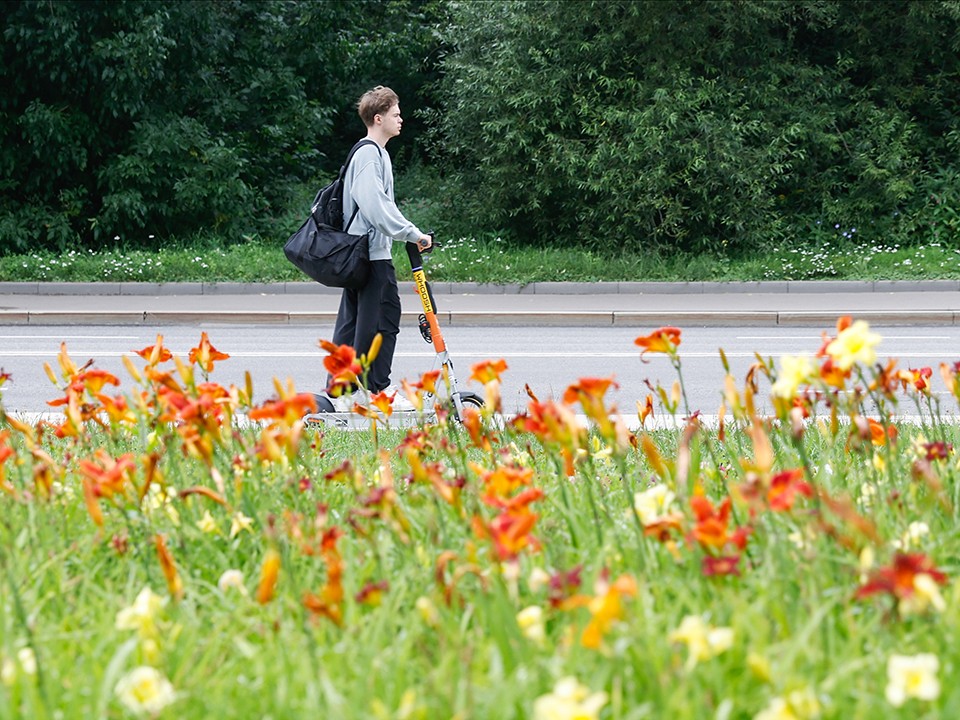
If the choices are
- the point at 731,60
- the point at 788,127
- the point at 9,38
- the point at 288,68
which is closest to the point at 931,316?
the point at 788,127

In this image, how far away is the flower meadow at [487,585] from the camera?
1.95 metres

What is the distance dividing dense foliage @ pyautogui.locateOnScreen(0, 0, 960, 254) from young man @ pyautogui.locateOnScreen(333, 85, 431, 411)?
1031cm

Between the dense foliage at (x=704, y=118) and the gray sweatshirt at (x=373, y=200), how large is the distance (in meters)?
10.4

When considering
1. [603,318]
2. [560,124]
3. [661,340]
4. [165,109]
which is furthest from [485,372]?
[165,109]

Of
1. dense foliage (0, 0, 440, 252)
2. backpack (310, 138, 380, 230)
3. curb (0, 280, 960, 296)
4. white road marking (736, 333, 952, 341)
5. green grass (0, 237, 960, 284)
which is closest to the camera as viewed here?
backpack (310, 138, 380, 230)

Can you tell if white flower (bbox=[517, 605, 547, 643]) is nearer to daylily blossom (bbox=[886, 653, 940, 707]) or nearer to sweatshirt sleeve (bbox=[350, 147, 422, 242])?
daylily blossom (bbox=[886, 653, 940, 707])

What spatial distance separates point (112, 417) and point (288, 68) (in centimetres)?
1732

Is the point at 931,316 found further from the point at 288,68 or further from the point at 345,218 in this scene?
the point at 288,68

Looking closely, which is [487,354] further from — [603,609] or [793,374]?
[603,609]

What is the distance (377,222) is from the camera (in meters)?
6.43

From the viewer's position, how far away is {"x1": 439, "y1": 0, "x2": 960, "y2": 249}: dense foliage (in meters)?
16.9

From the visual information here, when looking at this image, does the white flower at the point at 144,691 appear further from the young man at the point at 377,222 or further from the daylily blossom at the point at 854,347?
the young man at the point at 377,222

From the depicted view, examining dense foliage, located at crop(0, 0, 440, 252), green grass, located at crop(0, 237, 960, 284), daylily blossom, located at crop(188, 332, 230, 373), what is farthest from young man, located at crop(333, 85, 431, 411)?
dense foliage, located at crop(0, 0, 440, 252)

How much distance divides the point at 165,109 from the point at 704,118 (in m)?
7.60
